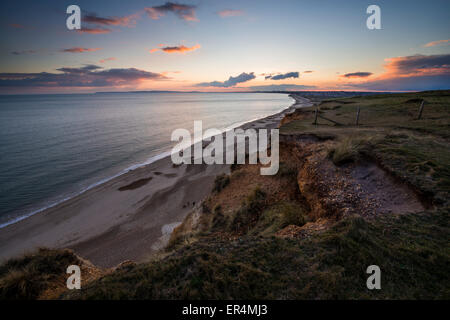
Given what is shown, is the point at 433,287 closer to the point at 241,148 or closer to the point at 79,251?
the point at 79,251

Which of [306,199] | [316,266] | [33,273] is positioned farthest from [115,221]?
[316,266]

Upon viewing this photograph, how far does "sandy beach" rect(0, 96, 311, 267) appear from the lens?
1019 centimetres

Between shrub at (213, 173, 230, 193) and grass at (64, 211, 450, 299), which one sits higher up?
grass at (64, 211, 450, 299)

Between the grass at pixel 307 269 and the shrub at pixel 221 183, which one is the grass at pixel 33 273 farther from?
the shrub at pixel 221 183

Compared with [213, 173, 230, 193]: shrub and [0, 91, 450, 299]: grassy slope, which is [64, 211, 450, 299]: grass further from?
[213, 173, 230, 193]: shrub

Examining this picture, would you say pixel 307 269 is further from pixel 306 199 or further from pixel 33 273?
pixel 33 273

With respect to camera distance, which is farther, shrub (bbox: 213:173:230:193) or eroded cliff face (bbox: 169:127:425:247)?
shrub (bbox: 213:173:230:193)

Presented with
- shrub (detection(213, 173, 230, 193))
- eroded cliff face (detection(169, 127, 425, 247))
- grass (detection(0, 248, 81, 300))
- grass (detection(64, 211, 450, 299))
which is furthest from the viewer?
shrub (detection(213, 173, 230, 193))

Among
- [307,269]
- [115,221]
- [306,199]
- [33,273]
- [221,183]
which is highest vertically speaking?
[307,269]

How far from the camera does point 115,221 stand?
12.4 m

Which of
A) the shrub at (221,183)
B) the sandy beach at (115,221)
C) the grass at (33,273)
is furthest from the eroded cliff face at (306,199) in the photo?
the grass at (33,273)

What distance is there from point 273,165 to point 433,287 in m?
9.02

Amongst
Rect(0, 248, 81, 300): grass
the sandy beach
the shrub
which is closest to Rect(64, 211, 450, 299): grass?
Rect(0, 248, 81, 300): grass
